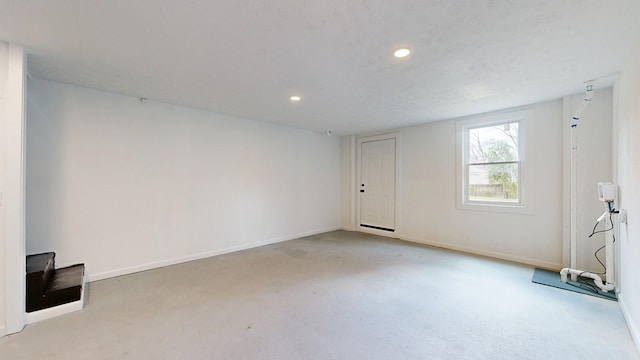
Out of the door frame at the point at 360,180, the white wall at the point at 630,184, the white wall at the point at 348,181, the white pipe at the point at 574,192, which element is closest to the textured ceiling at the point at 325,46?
the white wall at the point at 630,184

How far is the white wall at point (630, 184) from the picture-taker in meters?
2.03

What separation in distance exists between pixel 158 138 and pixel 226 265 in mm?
1983

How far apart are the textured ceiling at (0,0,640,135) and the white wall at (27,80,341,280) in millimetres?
399

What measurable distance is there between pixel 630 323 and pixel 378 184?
13.3 ft

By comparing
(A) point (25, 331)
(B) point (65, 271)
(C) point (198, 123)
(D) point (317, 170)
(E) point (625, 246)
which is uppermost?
(C) point (198, 123)

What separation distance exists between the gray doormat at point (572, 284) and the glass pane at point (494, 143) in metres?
1.64

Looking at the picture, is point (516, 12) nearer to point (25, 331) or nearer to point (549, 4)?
point (549, 4)

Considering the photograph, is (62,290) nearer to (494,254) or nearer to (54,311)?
(54,311)

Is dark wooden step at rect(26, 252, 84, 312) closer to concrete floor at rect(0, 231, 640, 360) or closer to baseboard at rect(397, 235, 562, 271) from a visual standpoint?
concrete floor at rect(0, 231, 640, 360)

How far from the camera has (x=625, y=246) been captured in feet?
8.11

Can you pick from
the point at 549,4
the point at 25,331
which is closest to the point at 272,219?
the point at 25,331

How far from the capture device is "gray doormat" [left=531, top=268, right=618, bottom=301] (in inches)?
113

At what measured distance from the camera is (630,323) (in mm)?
2193

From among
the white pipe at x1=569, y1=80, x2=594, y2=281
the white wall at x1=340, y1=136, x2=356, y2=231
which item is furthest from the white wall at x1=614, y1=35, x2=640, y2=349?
the white wall at x1=340, y1=136, x2=356, y2=231
